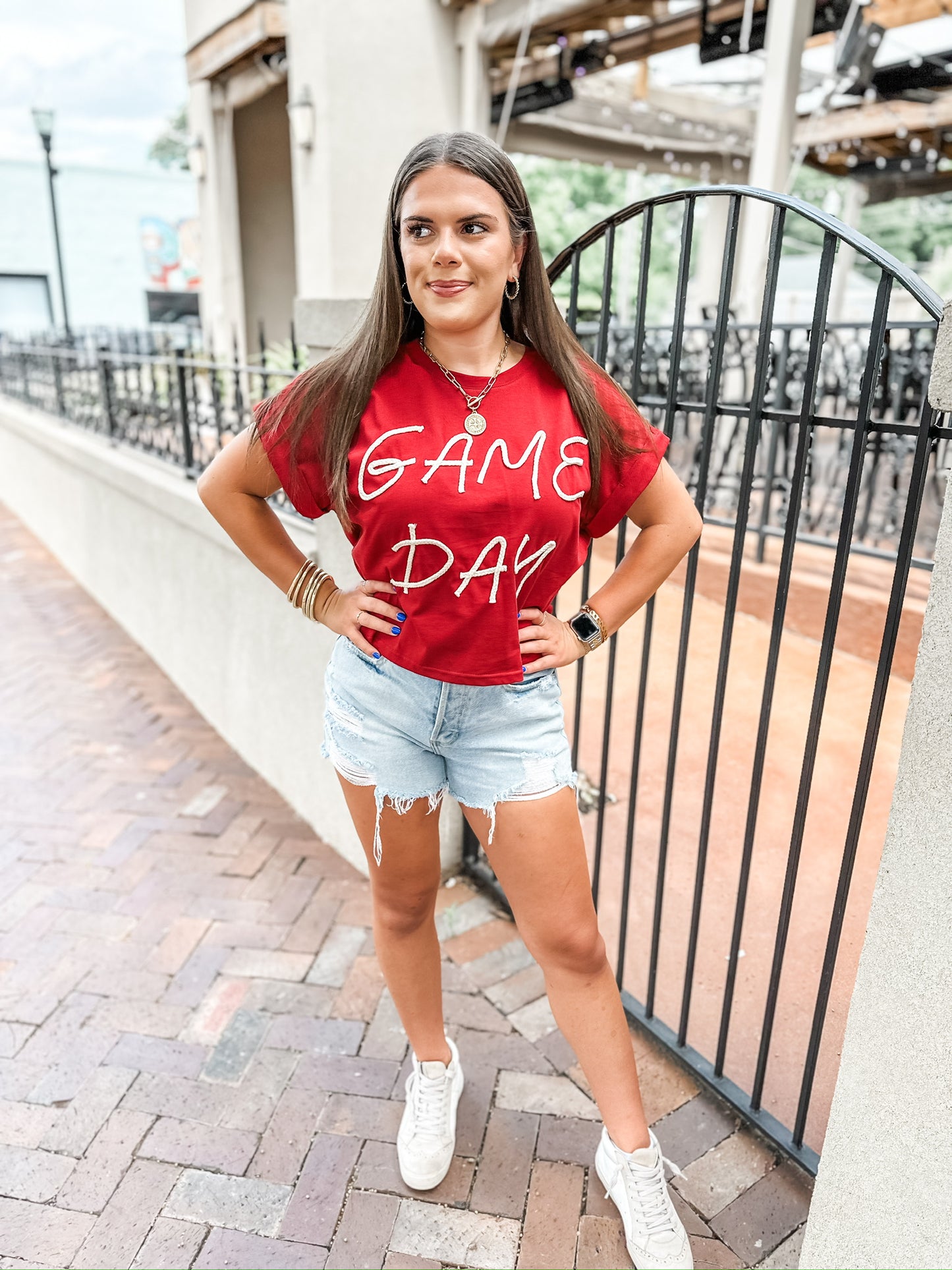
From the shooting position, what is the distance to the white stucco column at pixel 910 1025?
1112 millimetres

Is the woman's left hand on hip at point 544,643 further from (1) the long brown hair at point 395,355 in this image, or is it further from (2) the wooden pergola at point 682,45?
(2) the wooden pergola at point 682,45

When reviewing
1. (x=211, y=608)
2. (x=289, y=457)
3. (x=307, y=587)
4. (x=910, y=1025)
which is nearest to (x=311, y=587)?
(x=307, y=587)

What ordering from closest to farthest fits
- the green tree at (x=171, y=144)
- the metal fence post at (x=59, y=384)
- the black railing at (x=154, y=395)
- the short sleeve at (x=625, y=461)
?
the short sleeve at (x=625, y=461) → the black railing at (x=154, y=395) → the metal fence post at (x=59, y=384) → the green tree at (x=171, y=144)

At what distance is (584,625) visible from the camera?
5.17 ft

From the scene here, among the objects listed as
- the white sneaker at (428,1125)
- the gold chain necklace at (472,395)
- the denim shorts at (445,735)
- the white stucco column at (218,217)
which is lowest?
the white sneaker at (428,1125)

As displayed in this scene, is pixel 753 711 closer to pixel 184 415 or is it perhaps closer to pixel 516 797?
pixel 516 797

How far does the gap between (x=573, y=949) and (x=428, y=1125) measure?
59cm

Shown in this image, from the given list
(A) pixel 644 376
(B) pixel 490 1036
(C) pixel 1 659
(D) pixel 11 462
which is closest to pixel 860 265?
(A) pixel 644 376

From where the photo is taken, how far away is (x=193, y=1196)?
5.93ft

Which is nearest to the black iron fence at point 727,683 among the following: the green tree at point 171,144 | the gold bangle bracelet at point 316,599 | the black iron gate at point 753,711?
the black iron gate at point 753,711

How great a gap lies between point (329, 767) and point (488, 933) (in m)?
0.77

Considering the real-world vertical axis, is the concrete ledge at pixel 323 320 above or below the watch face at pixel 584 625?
above

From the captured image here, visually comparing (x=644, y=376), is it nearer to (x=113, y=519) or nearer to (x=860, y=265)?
(x=113, y=519)

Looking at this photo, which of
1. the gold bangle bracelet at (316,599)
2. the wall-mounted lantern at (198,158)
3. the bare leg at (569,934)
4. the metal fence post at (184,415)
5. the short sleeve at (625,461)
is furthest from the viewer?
the wall-mounted lantern at (198,158)
